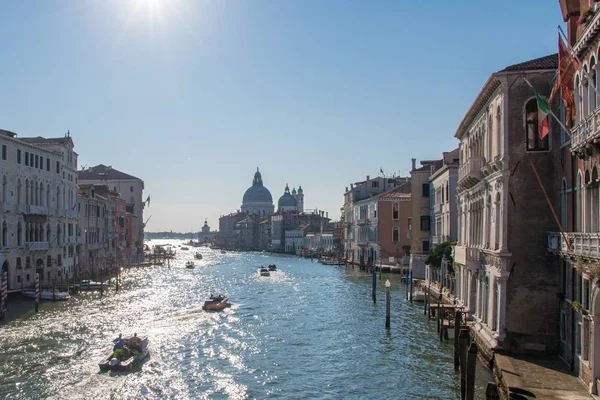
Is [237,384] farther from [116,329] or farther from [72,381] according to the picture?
[116,329]

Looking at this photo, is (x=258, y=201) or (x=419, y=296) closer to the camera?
(x=419, y=296)

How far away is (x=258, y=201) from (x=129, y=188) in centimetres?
10433

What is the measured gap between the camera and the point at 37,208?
127 ft

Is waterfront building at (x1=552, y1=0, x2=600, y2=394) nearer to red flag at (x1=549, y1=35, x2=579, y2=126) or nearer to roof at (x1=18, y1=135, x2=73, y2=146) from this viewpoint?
red flag at (x1=549, y1=35, x2=579, y2=126)

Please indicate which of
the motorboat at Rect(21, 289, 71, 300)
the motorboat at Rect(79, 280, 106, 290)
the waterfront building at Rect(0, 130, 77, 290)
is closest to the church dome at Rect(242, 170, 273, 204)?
the waterfront building at Rect(0, 130, 77, 290)

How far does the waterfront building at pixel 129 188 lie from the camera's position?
257ft

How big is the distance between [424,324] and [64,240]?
2750 cm

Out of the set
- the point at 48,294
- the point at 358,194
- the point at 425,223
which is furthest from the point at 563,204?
the point at 358,194

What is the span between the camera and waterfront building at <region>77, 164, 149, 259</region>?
7831 centimetres

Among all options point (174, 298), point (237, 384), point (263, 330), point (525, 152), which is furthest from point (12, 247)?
point (525, 152)

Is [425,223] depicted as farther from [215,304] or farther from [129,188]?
[129,188]

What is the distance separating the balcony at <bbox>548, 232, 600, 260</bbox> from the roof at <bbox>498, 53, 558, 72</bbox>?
4.71 meters

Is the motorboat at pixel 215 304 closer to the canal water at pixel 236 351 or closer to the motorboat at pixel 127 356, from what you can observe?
the canal water at pixel 236 351

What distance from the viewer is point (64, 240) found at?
44.7 meters
